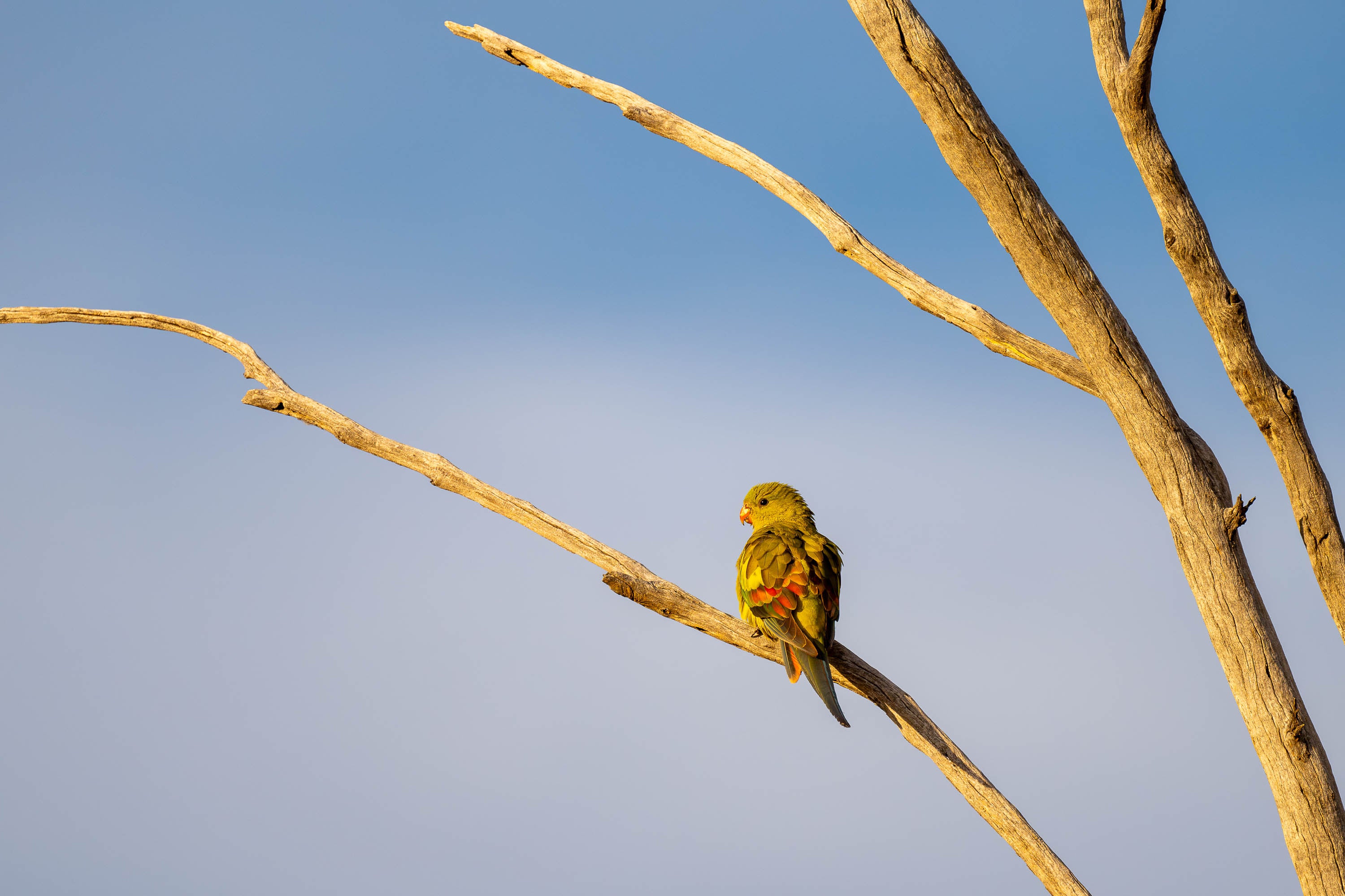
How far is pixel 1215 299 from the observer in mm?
3137

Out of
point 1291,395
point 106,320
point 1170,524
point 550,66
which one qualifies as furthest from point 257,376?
point 1291,395

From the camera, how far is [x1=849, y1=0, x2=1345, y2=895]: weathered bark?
299 centimetres

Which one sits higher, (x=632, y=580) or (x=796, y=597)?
(x=796, y=597)

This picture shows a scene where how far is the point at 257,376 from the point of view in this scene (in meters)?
4.58

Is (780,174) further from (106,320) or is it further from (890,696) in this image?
(106,320)

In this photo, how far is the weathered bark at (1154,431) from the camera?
9.81ft

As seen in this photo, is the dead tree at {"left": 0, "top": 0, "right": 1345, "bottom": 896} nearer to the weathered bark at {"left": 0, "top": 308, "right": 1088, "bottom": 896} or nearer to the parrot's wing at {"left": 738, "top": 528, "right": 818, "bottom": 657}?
the weathered bark at {"left": 0, "top": 308, "right": 1088, "bottom": 896}

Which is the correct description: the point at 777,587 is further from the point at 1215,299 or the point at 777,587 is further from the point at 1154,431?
the point at 1215,299

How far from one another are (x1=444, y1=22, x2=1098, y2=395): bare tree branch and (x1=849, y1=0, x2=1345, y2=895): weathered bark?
240mm

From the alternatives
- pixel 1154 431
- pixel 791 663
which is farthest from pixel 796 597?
pixel 1154 431

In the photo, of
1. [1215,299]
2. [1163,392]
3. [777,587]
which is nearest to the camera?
[1215,299]

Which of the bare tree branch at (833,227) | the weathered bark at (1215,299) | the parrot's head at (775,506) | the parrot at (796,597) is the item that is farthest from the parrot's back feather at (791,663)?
the weathered bark at (1215,299)

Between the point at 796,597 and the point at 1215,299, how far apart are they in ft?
6.47

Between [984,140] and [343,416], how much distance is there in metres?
3.11
